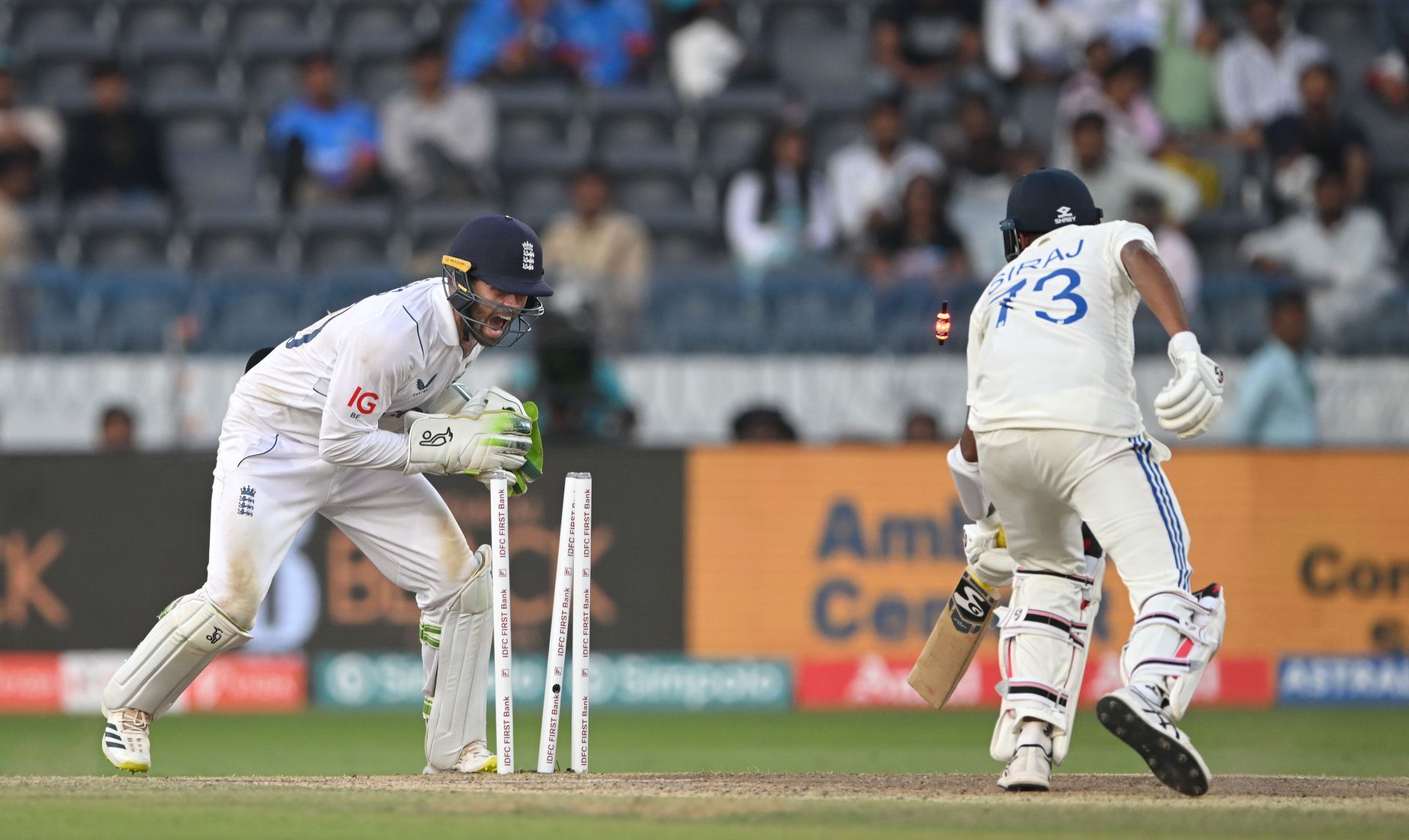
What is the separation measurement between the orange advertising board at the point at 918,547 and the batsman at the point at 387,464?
430cm

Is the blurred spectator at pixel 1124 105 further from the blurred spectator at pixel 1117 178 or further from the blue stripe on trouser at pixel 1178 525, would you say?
the blue stripe on trouser at pixel 1178 525

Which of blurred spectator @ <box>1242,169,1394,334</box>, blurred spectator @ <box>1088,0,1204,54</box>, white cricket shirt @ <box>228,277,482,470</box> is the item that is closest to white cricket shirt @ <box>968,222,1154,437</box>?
white cricket shirt @ <box>228,277,482,470</box>

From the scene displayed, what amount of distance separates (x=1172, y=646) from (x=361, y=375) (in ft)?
9.22

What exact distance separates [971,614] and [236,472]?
265cm

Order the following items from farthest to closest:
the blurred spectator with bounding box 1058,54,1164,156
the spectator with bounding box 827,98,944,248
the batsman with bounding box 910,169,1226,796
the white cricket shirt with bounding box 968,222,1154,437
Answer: the blurred spectator with bounding box 1058,54,1164,156
the spectator with bounding box 827,98,944,248
the white cricket shirt with bounding box 968,222,1154,437
the batsman with bounding box 910,169,1226,796

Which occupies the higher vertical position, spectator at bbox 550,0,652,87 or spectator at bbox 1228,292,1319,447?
spectator at bbox 550,0,652,87

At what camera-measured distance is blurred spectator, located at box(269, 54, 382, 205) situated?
13078 millimetres

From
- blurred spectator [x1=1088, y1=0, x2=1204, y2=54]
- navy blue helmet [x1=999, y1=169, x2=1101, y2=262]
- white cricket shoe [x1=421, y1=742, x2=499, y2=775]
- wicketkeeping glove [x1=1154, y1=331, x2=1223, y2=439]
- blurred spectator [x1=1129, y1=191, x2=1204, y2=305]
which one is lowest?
white cricket shoe [x1=421, y1=742, x2=499, y2=775]

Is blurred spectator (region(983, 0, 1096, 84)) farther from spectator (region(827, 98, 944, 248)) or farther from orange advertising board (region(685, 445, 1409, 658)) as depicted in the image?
orange advertising board (region(685, 445, 1409, 658))

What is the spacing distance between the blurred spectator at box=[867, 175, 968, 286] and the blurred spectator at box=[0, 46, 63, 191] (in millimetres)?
5647

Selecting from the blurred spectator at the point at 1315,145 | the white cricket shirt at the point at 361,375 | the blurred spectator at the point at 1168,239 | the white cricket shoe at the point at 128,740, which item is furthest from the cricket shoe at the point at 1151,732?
the blurred spectator at the point at 1315,145

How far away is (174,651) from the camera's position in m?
6.82

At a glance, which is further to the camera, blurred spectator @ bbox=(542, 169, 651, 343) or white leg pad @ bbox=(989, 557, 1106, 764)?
blurred spectator @ bbox=(542, 169, 651, 343)

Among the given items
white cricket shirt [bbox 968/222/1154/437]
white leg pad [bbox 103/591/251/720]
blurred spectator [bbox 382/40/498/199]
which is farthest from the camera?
blurred spectator [bbox 382/40/498/199]
